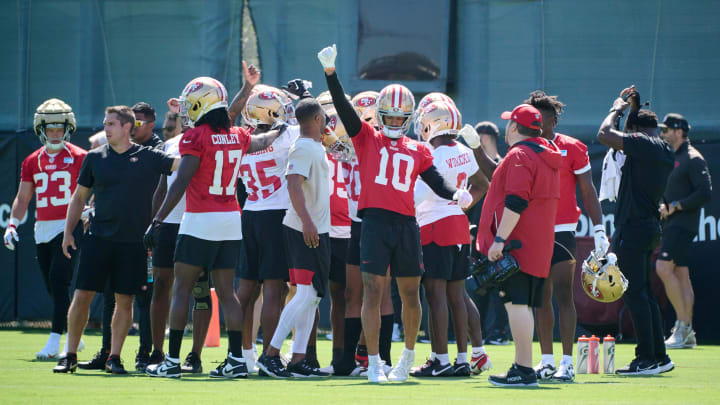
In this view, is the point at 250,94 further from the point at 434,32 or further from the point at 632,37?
the point at 632,37

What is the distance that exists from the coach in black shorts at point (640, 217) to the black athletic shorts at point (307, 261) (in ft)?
7.85

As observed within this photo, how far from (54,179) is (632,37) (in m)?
7.24

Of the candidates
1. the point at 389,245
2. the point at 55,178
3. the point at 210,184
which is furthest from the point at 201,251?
the point at 55,178

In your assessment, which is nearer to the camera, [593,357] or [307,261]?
[307,261]

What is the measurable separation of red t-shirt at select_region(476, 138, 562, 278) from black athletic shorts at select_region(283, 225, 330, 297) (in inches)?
50.7

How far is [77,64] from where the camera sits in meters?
13.8

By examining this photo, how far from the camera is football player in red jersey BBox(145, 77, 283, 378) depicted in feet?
24.4

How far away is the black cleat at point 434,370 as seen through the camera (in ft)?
26.0

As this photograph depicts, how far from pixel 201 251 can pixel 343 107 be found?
4.81 ft

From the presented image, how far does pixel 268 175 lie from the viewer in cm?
805

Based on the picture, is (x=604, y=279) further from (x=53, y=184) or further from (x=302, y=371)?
(x=53, y=184)

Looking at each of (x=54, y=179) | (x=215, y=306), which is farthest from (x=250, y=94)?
(x=215, y=306)

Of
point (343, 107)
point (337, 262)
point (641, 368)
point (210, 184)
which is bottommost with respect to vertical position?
point (641, 368)

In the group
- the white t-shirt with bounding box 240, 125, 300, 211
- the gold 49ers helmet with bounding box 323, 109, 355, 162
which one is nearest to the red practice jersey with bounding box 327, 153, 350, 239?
the gold 49ers helmet with bounding box 323, 109, 355, 162
